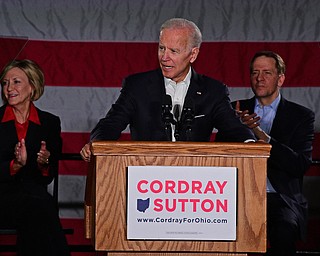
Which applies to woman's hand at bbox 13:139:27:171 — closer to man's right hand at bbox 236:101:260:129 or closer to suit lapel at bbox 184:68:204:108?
suit lapel at bbox 184:68:204:108

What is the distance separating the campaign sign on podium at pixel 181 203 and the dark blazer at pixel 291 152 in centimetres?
128

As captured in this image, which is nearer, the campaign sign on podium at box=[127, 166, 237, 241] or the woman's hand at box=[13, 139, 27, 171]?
the campaign sign on podium at box=[127, 166, 237, 241]

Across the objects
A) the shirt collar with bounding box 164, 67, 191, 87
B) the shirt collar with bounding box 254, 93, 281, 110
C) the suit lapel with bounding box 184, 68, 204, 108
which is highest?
the shirt collar with bounding box 164, 67, 191, 87

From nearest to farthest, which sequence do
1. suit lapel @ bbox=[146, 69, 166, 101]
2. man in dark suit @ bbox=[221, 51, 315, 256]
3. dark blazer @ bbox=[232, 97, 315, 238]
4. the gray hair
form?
the gray hair < suit lapel @ bbox=[146, 69, 166, 101] < man in dark suit @ bbox=[221, 51, 315, 256] < dark blazer @ bbox=[232, 97, 315, 238]

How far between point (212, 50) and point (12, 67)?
1.09 metres

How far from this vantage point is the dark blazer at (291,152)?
13.6ft

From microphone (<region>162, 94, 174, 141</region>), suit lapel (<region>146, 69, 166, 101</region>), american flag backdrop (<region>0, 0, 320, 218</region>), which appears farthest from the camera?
american flag backdrop (<region>0, 0, 320, 218</region>)

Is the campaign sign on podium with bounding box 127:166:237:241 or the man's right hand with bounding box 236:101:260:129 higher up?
the man's right hand with bounding box 236:101:260:129

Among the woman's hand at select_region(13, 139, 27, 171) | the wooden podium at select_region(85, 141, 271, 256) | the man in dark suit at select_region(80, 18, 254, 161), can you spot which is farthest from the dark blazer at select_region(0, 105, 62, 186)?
the wooden podium at select_region(85, 141, 271, 256)

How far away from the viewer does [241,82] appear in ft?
16.0

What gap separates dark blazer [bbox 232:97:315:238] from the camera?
415cm

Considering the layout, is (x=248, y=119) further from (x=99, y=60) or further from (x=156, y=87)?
(x=99, y=60)

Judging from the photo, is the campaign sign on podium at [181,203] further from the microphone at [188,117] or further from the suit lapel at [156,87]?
the suit lapel at [156,87]

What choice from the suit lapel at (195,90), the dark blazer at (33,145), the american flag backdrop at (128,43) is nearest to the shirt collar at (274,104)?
the american flag backdrop at (128,43)
